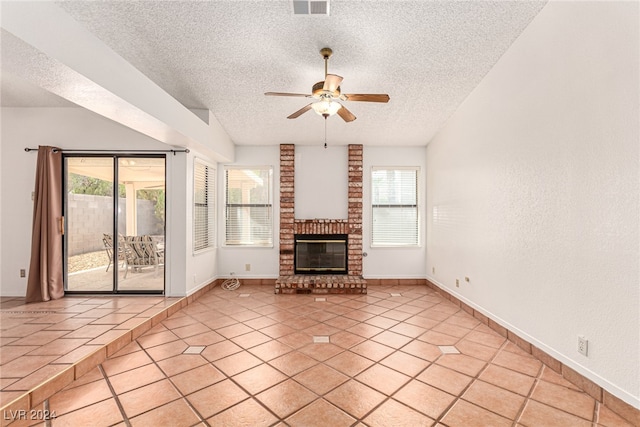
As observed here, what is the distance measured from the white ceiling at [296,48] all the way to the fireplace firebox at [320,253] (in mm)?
2285

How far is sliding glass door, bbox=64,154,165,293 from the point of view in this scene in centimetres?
419

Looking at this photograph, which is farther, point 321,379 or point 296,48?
Answer: point 296,48

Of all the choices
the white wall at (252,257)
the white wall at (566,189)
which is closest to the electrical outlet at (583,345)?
the white wall at (566,189)

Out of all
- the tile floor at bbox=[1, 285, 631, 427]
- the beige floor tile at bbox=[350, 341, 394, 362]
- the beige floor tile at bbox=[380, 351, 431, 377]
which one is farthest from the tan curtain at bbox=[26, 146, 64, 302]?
the beige floor tile at bbox=[380, 351, 431, 377]

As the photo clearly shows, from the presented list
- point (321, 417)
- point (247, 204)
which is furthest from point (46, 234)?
point (321, 417)

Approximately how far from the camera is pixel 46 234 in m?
3.87

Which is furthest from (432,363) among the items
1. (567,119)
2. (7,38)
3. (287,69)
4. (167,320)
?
(7,38)

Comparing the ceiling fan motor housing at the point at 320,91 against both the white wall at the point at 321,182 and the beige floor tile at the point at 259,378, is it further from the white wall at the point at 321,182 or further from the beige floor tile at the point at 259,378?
the white wall at the point at 321,182

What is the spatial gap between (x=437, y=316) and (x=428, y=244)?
1.85 metres

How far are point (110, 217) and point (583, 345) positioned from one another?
5.52 metres

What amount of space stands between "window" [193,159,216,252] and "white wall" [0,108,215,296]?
13.1 inches

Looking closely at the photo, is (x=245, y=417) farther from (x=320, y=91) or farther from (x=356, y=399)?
(x=320, y=91)

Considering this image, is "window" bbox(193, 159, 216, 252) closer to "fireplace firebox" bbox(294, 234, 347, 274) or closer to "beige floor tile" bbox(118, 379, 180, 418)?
"fireplace firebox" bbox(294, 234, 347, 274)

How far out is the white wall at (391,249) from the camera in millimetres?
5434
